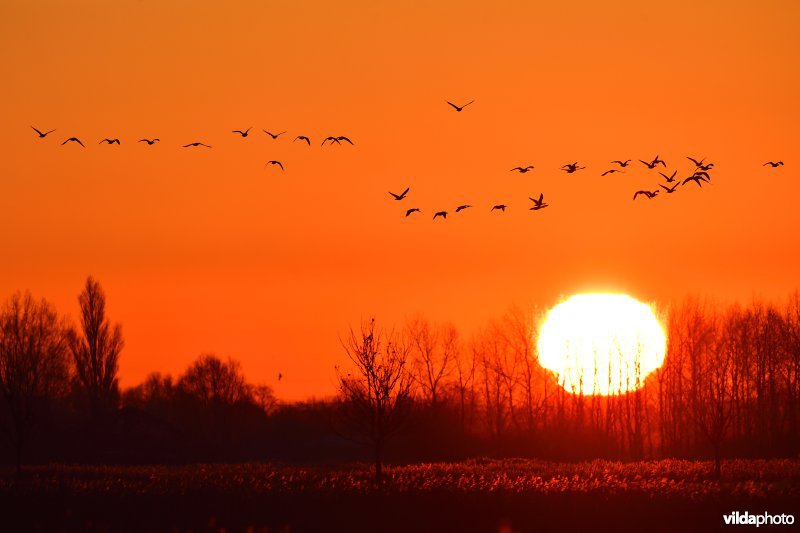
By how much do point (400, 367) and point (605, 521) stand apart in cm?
971

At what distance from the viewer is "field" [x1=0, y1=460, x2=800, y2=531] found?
98.7 ft

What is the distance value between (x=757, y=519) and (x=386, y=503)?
34.3 ft

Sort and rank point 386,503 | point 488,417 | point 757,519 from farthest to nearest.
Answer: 1. point 488,417
2. point 386,503
3. point 757,519

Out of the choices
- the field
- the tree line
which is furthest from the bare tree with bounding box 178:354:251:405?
the field

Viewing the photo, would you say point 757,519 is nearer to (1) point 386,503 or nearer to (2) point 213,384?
(1) point 386,503

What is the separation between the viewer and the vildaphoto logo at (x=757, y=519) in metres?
30.9

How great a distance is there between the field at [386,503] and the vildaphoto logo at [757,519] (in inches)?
13.7

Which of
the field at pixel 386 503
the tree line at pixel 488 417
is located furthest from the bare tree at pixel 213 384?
the field at pixel 386 503

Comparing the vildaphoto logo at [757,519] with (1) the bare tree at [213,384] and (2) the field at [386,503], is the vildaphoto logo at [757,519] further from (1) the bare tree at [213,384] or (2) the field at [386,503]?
(1) the bare tree at [213,384]

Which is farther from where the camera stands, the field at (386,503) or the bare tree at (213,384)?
the bare tree at (213,384)

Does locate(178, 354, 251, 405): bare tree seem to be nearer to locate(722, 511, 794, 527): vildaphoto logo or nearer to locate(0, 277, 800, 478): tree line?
locate(0, 277, 800, 478): tree line

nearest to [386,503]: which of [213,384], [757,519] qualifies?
[757,519]

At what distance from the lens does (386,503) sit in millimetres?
32000

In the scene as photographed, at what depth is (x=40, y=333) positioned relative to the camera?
75688 mm
